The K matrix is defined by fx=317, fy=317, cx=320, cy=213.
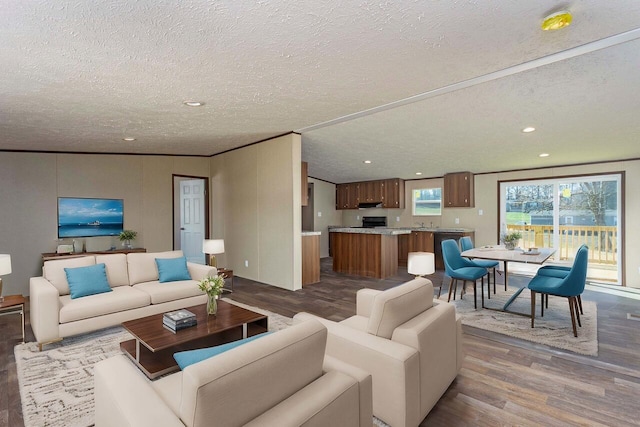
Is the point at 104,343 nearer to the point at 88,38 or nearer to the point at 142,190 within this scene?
the point at 88,38

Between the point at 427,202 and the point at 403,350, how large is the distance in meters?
6.82

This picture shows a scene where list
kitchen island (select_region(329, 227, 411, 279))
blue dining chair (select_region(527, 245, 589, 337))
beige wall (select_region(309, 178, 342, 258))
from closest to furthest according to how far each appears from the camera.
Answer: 1. blue dining chair (select_region(527, 245, 589, 337))
2. kitchen island (select_region(329, 227, 411, 279))
3. beige wall (select_region(309, 178, 342, 258))

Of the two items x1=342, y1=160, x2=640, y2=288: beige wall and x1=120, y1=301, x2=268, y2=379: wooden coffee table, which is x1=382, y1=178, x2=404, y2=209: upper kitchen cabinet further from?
x1=120, y1=301, x2=268, y2=379: wooden coffee table

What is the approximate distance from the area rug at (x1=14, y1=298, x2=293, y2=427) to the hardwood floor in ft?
0.26

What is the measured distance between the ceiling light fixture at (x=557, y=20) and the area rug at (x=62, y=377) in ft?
11.9

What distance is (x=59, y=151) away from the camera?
5.52 m

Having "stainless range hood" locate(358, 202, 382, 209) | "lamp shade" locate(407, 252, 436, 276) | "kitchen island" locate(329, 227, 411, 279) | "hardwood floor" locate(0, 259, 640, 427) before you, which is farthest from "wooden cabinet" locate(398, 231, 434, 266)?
"lamp shade" locate(407, 252, 436, 276)

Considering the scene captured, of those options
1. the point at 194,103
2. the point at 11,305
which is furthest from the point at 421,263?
the point at 11,305

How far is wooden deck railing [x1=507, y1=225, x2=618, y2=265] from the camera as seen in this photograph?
5.95 meters

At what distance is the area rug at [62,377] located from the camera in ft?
6.91

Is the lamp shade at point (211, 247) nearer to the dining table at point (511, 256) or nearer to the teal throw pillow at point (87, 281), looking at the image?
the teal throw pillow at point (87, 281)

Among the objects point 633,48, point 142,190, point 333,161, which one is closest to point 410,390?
point 633,48

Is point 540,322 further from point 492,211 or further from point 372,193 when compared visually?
point 372,193

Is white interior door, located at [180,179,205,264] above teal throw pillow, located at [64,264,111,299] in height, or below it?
above
